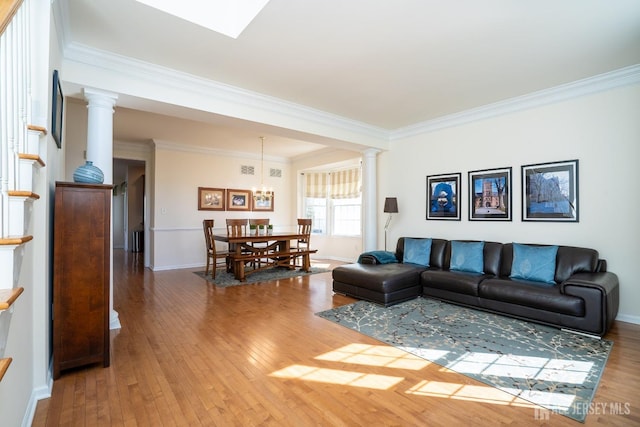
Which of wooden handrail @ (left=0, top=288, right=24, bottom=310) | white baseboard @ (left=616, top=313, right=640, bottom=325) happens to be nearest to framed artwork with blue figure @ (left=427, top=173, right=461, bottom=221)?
white baseboard @ (left=616, top=313, right=640, bottom=325)

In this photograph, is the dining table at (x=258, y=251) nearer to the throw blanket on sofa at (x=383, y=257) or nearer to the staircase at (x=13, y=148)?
the throw blanket on sofa at (x=383, y=257)

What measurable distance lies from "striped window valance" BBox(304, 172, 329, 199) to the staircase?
7078 millimetres

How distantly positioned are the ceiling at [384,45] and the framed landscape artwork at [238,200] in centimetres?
369

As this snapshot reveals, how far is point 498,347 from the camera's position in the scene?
2.80 m

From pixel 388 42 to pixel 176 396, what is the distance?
11.0 feet

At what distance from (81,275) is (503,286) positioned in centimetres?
415

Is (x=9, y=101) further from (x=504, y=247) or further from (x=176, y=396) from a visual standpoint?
(x=504, y=247)

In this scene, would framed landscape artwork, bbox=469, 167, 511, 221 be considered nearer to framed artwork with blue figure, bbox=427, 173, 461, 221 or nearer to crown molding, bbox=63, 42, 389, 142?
framed artwork with blue figure, bbox=427, 173, 461, 221

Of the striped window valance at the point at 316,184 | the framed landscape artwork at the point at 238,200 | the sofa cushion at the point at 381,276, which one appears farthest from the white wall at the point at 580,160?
the framed landscape artwork at the point at 238,200

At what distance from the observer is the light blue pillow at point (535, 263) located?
3.64m

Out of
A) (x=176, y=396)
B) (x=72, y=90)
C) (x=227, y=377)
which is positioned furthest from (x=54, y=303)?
(x=72, y=90)

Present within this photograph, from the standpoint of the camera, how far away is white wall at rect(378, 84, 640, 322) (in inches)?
138

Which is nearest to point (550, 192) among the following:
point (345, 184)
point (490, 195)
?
point (490, 195)

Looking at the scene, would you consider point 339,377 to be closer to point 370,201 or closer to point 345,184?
point 370,201
